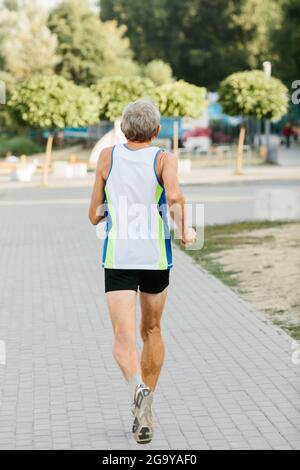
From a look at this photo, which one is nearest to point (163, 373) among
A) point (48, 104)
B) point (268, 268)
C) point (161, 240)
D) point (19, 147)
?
point (161, 240)

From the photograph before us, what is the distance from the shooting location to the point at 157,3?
3209 inches

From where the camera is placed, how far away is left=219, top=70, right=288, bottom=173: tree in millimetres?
36562

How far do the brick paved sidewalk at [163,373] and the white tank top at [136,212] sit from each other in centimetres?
93

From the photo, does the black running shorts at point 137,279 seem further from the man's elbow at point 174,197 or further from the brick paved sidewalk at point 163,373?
the brick paved sidewalk at point 163,373

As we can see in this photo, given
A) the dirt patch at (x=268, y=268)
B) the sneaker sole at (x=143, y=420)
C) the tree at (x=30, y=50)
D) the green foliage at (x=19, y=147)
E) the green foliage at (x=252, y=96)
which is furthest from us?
the tree at (x=30, y=50)

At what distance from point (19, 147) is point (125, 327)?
5306 cm

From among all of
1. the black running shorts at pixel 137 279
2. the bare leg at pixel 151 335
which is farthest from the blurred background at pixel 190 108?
the black running shorts at pixel 137 279

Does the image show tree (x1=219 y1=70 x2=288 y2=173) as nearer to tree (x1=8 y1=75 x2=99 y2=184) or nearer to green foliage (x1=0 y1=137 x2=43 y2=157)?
tree (x1=8 y1=75 x2=99 y2=184)

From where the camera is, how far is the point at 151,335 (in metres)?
5.89

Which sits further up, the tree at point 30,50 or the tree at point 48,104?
the tree at point 30,50

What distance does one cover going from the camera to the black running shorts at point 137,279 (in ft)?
18.4

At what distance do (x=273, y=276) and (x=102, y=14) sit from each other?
77112 millimetres
